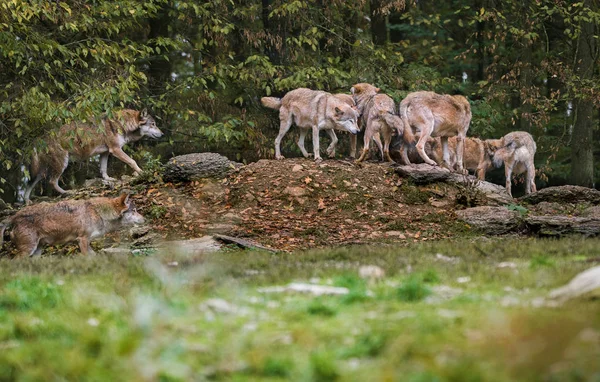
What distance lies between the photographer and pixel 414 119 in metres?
18.5

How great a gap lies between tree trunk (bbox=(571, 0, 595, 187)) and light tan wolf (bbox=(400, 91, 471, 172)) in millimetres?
6984

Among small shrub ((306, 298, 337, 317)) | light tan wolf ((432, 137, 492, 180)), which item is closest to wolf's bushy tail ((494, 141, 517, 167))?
light tan wolf ((432, 137, 492, 180))

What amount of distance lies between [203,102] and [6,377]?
18.5 meters

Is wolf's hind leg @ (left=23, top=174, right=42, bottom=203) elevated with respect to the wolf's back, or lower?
lower

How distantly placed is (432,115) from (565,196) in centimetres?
335

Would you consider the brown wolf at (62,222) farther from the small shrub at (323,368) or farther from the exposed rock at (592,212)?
the small shrub at (323,368)

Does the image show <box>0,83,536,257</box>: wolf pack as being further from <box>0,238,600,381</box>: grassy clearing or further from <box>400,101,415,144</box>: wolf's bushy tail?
<box>0,238,600,381</box>: grassy clearing

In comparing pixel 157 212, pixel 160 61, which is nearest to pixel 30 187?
pixel 157 212

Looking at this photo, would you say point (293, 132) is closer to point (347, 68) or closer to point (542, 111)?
point (347, 68)

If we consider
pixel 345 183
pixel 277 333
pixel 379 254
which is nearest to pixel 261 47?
pixel 345 183

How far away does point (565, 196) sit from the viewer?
17672mm

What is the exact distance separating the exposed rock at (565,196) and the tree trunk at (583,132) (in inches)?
273

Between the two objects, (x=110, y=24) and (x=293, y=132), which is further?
(x=293, y=132)

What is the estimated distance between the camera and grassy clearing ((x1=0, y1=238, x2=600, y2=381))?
489cm
